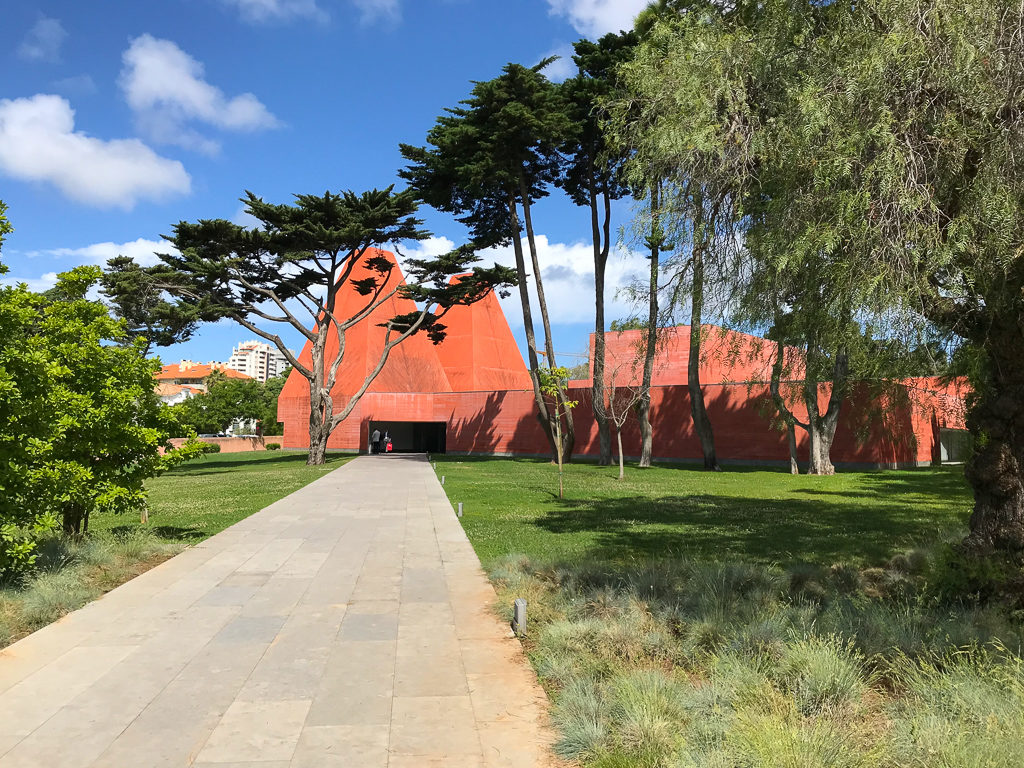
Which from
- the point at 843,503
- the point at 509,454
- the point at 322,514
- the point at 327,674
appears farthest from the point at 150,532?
the point at 509,454

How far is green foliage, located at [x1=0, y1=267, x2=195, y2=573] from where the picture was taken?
657 cm

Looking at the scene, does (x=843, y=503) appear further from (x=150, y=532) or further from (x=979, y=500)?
(x=150, y=532)

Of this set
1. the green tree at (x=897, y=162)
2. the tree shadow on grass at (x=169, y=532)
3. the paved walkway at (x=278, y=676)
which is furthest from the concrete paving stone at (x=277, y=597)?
the green tree at (x=897, y=162)

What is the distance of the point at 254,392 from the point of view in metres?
67.2

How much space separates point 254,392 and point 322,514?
57.7 meters

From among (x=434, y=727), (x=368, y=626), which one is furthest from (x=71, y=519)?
(x=434, y=727)

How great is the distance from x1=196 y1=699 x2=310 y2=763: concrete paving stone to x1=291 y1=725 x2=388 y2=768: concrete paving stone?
0.07 m

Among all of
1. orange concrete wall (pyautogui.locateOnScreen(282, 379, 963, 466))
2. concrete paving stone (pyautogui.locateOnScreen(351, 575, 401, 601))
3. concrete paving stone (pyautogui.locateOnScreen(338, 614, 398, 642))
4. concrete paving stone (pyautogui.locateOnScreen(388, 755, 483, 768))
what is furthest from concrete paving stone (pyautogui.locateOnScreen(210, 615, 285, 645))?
orange concrete wall (pyautogui.locateOnScreen(282, 379, 963, 466))

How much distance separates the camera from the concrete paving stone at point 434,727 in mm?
3666

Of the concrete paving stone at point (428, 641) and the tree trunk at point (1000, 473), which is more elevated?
the tree trunk at point (1000, 473)

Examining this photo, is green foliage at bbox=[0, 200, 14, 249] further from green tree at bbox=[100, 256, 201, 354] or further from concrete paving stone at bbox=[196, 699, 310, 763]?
green tree at bbox=[100, 256, 201, 354]

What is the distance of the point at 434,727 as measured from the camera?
394cm

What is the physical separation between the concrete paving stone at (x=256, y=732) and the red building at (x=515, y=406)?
1319cm

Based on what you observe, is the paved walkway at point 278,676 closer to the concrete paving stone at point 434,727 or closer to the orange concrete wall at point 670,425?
the concrete paving stone at point 434,727
